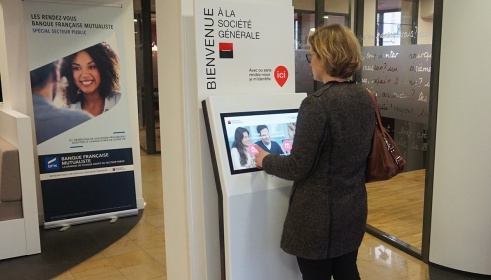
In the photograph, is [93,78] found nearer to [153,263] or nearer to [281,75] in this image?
[153,263]

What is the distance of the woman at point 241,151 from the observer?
1.88 metres

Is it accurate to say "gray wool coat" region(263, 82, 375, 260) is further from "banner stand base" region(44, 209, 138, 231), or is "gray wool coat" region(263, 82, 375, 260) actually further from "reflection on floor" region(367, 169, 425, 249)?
"banner stand base" region(44, 209, 138, 231)

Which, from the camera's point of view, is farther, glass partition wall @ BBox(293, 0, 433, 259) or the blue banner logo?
the blue banner logo

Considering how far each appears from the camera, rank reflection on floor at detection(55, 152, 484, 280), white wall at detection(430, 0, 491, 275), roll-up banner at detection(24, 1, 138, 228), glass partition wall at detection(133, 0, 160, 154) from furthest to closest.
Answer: glass partition wall at detection(133, 0, 160, 154), roll-up banner at detection(24, 1, 138, 228), reflection on floor at detection(55, 152, 484, 280), white wall at detection(430, 0, 491, 275)

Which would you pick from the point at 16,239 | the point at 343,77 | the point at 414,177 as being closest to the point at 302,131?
the point at 343,77

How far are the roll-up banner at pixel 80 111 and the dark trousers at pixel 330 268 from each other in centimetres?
326

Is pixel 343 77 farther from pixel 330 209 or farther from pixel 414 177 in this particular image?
pixel 414 177

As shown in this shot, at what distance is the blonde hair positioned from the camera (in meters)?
1.68

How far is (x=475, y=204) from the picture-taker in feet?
10.2

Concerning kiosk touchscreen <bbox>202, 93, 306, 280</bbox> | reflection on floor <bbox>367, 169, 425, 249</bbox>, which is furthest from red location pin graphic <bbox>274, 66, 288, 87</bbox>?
reflection on floor <bbox>367, 169, 425, 249</bbox>

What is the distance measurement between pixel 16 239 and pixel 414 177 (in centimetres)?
411

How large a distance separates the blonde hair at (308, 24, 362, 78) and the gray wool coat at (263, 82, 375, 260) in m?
0.06

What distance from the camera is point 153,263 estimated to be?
3.56 metres

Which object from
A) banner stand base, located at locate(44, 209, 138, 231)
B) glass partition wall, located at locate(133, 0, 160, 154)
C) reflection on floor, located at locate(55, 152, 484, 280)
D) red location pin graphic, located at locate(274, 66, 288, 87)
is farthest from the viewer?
glass partition wall, located at locate(133, 0, 160, 154)
